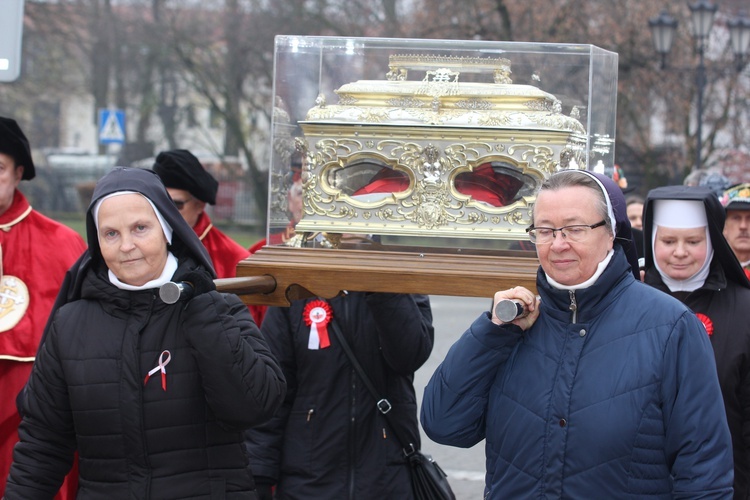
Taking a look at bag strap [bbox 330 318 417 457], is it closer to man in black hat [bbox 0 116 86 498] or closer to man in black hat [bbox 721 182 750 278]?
man in black hat [bbox 0 116 86 498]

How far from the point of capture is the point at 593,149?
4.12 meters

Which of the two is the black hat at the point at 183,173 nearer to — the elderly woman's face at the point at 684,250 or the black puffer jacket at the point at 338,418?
the black puffer jacket at the point at 338,418

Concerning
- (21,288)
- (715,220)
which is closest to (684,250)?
(715,220)

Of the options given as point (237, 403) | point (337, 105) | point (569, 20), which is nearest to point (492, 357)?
point (237, 403)

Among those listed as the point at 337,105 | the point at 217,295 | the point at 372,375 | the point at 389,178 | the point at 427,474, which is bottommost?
the point at 427,474

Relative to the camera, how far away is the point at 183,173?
18.8 feet

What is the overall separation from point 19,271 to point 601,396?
3.27 meters

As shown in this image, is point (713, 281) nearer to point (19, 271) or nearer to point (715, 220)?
point (715, 220)

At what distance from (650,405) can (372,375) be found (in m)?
1.85

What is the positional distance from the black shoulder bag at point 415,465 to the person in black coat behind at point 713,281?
112 centimetres

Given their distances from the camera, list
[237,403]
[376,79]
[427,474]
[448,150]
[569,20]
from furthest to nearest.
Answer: [569,20] < [427,474] < [376,79] < [448,150] < [237,403]

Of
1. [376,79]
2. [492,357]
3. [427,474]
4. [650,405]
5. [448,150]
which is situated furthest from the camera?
[427,474]

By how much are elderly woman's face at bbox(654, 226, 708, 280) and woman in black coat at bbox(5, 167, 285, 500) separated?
148cm

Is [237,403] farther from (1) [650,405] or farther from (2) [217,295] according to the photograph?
(1) [650,405]
